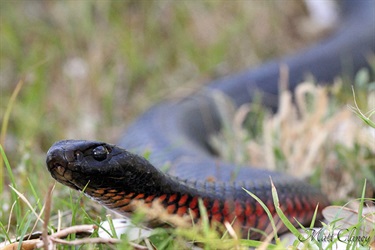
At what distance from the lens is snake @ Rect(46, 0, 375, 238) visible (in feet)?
7.57

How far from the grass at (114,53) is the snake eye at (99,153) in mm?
2747

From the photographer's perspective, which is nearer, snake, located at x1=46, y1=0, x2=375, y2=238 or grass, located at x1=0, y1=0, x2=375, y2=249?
snake, located at x1=46, y1=0, x2=375, y2=238

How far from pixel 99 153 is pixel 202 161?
1.35 m

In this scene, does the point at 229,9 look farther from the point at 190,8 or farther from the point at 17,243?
the point at 17,243

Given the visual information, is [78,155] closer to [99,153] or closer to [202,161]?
[99,153]

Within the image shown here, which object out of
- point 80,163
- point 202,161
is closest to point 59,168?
point 80,163

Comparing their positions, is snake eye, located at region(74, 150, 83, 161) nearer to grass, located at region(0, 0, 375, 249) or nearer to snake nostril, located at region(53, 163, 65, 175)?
snake nostril, located at region(53, 163, 65, 175)

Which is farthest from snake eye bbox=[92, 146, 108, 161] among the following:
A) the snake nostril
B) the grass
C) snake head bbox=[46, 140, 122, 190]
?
the grass

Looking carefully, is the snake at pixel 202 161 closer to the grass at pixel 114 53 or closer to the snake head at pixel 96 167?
the snake head at pixel 96 167

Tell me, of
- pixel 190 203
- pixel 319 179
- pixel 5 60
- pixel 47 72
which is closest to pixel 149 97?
pixel 47 72

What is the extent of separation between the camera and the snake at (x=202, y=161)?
7.57ft

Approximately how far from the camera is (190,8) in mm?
6164

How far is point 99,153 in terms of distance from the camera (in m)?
2.31

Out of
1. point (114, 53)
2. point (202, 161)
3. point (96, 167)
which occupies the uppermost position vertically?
point (96, 167)
